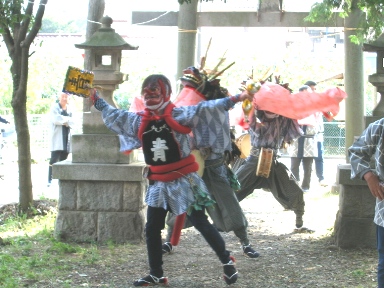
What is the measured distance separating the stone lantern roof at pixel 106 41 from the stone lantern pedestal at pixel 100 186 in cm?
1

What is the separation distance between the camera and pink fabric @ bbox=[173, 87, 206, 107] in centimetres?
657

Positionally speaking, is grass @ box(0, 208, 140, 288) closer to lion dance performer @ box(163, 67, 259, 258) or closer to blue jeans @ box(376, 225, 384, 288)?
lion dance performer @ box(163, 67, 259, 258)

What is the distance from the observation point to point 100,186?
24.6 feet

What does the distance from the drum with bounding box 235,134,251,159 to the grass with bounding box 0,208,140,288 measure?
1.94m

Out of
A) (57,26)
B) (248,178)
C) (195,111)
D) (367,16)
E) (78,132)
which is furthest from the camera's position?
(57,26)

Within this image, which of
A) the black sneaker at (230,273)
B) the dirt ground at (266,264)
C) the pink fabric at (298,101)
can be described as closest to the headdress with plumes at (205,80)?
the pink fabric at (298,101)

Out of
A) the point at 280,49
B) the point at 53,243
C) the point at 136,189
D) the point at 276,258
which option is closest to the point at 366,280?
the point at 276,258

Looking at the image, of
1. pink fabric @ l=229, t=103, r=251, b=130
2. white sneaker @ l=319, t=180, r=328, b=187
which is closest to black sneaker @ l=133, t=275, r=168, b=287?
pink fabric @ l=229, t=103, r=251, b=130

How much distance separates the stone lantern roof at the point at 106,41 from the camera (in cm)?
768

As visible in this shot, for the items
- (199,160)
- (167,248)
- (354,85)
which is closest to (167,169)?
(199,160)

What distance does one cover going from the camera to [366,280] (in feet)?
19.6

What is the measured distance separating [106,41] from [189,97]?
1.59 meters

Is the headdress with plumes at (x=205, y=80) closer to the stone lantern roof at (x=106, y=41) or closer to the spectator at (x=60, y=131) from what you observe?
the stone lantern roof at (x=106, y=41)

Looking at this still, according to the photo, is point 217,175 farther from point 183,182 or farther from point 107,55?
point 107,55
